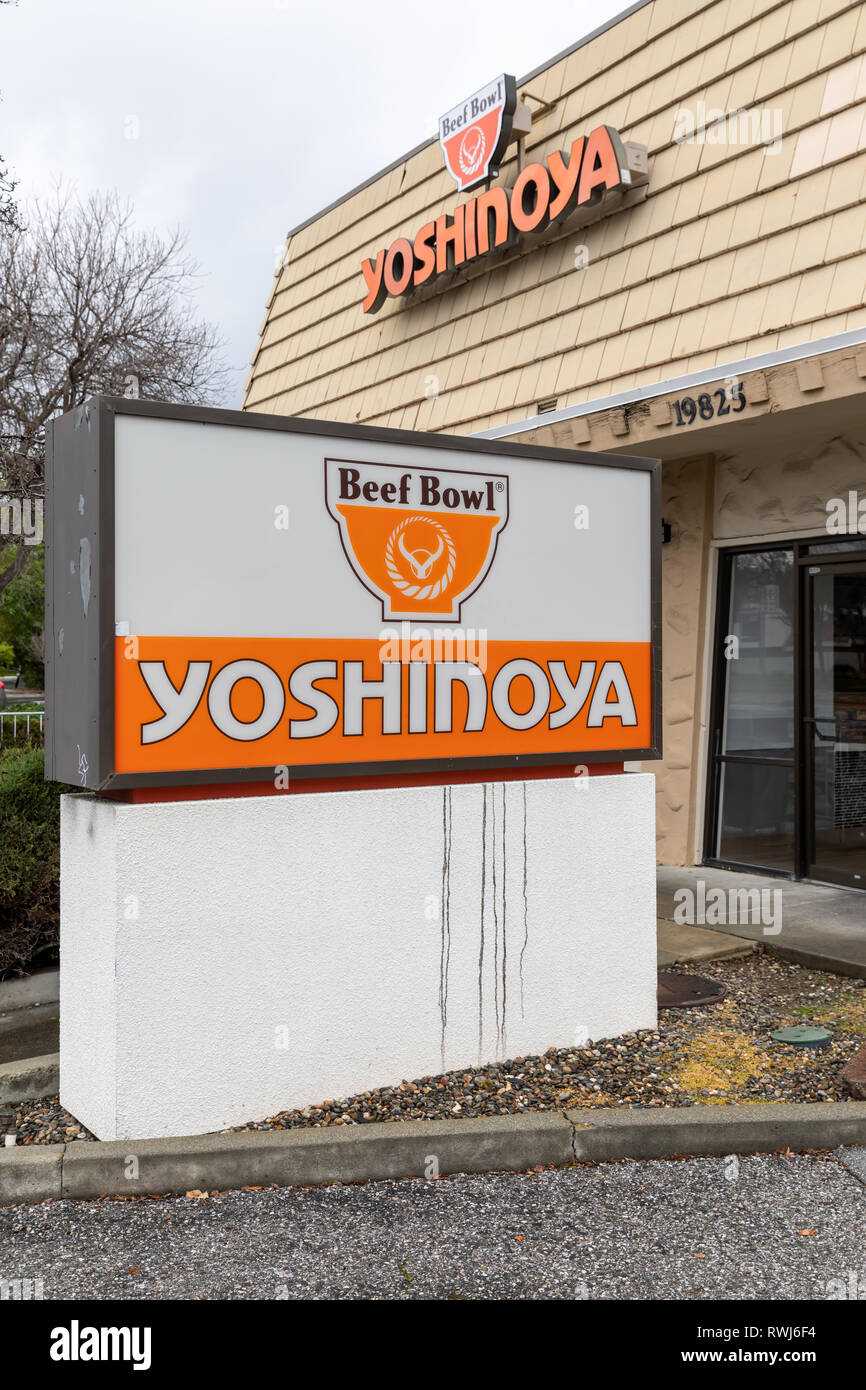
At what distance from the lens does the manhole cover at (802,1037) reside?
4730 mm

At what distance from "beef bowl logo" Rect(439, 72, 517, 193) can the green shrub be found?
6.06m

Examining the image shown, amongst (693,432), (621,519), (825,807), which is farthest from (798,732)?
(621,519)

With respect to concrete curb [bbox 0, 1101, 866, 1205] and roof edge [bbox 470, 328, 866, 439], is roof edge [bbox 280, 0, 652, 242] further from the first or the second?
concrete curb [bbox 0, 1101, 866, 1205]

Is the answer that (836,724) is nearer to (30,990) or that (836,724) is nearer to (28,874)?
(28,874)

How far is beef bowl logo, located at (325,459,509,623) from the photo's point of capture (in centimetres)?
427

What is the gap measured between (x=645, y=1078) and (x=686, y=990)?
1242mm

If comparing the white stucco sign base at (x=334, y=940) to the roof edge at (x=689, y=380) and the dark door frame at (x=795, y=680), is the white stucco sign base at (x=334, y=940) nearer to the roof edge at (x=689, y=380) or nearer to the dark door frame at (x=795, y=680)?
the roof edge at (x=689, y=380)

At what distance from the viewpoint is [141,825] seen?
3.77 metres

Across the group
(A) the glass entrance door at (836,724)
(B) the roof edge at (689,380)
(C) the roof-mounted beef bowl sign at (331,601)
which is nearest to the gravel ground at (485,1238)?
(C) the roof-mounted beef bowl sign at (331,601)

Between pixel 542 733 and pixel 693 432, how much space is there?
10.4 feet

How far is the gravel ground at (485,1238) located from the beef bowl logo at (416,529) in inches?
82.4

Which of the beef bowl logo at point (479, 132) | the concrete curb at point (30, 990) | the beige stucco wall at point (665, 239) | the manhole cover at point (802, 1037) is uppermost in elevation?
the beef bowl logo at point (479, 132)

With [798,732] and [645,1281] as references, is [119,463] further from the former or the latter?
[798,732]

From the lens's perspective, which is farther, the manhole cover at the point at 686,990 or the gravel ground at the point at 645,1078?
the manhole cover at the point at 686,990
